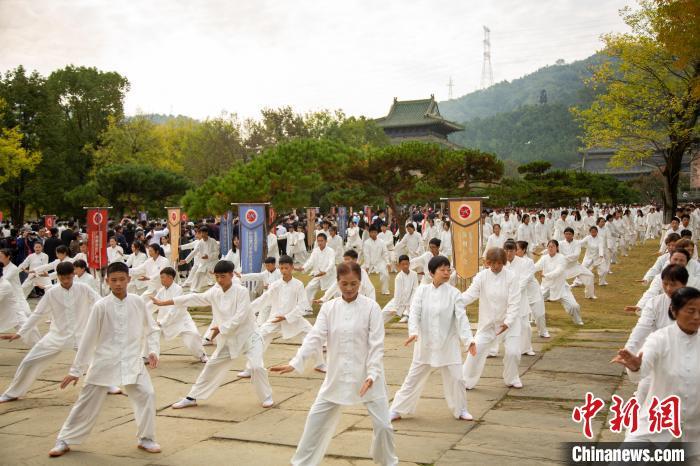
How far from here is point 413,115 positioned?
62844 mm

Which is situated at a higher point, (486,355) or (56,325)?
(56,325)

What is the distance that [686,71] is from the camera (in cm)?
2167

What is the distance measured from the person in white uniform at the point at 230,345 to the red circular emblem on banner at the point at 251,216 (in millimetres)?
6792

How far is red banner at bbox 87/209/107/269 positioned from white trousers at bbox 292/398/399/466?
9.60 m

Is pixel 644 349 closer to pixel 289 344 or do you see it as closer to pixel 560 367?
pixel 560 367

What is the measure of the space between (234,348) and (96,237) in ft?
24.7

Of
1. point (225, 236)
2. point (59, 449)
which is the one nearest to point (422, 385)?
point (59, 449)

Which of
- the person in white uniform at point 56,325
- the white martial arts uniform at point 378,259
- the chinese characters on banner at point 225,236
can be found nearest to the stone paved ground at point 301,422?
the person in white uniform at point 56,325

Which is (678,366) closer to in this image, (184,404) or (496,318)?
(496,318)

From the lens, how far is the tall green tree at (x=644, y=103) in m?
21.5

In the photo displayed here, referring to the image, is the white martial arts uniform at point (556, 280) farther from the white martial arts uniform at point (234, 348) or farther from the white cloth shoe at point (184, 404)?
the white cloth shoe at point (184, 404)

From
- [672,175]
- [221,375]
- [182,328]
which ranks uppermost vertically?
[672,175]

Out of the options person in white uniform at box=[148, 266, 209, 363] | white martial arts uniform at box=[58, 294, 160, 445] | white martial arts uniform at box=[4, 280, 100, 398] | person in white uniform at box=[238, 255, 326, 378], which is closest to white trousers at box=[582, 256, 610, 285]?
person in white uniform at box=[238, 255, 326, 378]

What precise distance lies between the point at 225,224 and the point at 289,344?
6.49 metres
